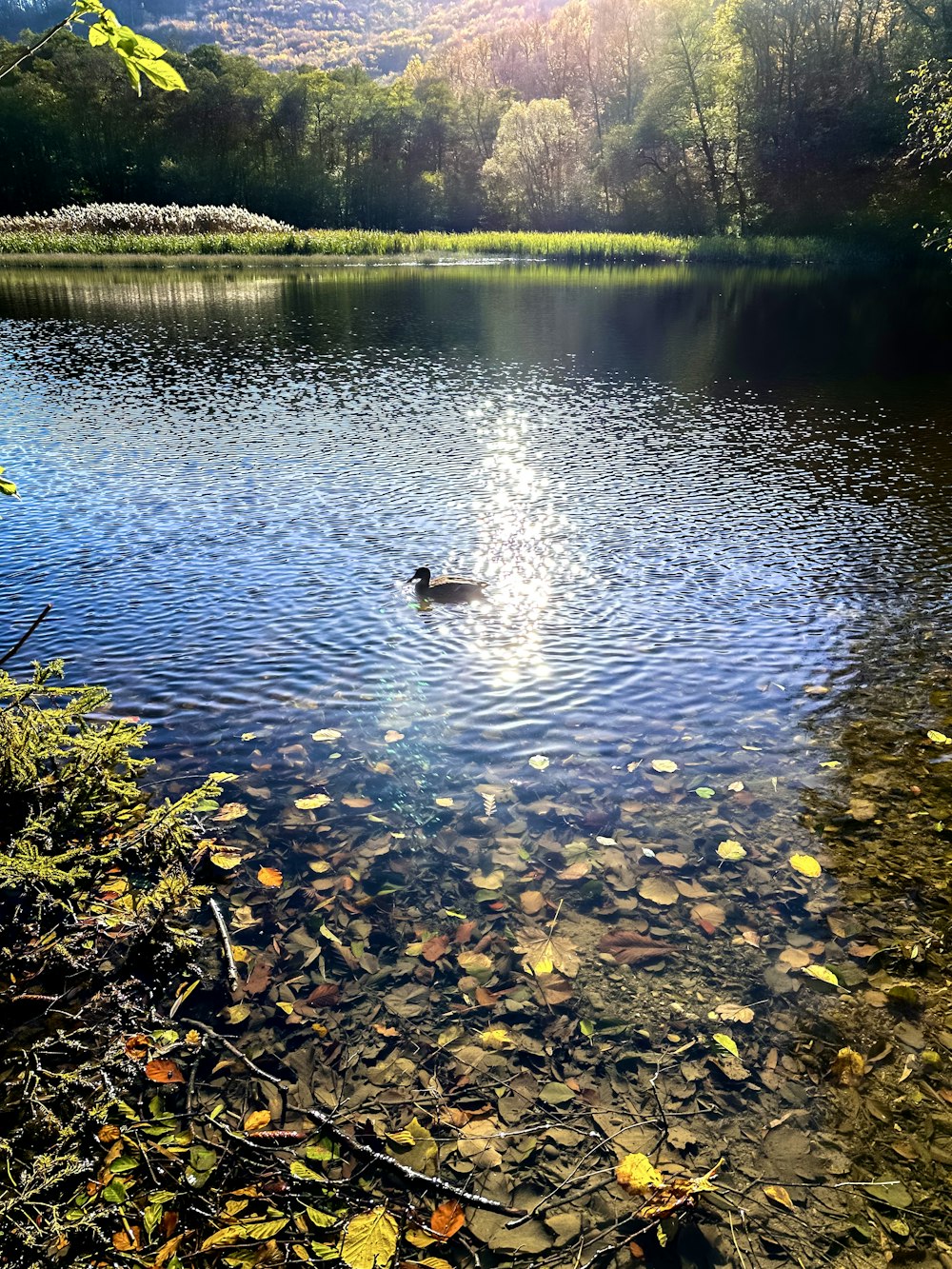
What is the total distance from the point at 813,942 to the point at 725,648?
459cm

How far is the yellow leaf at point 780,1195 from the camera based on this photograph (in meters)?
3.70

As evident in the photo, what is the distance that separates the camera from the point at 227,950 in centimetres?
499

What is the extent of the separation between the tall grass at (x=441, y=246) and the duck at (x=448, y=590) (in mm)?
57922

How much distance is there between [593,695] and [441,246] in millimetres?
67766

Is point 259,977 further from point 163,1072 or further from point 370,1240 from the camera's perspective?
point 370,1240

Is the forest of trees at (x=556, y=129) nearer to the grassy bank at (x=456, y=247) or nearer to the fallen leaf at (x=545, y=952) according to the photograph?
the grassy bank at (x=456, y=247)

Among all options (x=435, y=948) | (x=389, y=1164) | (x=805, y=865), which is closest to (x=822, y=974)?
(x=805, y=865)

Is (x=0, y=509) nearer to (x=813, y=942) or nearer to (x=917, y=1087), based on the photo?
(x=813, y=942)

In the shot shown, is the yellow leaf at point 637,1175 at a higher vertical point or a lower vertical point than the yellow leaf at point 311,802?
lower

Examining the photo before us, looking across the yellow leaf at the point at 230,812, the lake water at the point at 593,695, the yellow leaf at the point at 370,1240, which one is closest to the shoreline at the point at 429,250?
the lake water at the point at 593,695

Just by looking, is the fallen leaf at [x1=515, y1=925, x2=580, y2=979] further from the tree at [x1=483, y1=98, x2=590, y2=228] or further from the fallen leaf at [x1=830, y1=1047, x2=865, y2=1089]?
the tree at [x1=483, y1=98, x2=590, y2=228]

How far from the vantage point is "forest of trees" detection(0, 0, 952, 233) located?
64.8 m

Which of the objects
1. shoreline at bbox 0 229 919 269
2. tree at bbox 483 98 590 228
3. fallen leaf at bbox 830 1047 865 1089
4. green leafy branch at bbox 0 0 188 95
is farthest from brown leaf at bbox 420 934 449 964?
tree at bbox 483 98 590 228

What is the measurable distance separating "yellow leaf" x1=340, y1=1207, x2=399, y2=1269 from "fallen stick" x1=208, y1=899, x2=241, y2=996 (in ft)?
5.30
